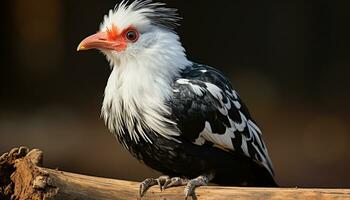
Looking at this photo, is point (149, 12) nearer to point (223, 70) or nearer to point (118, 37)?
point (118, 37)

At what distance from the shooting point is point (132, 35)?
324 cm

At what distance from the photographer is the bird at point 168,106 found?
3102mm

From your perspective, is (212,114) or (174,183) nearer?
(174,183)

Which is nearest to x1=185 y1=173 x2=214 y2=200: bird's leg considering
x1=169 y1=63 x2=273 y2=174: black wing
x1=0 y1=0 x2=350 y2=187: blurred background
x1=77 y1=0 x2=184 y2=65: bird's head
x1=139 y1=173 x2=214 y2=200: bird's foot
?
x1=139 y1=173 x2=214 y2=200: bird's foot

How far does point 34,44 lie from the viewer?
259 inches

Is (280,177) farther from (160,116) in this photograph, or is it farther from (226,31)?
(160,116)

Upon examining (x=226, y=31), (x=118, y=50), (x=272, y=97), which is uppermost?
(x=118, y=50)

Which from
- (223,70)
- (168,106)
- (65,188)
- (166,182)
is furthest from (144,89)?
(223,70)

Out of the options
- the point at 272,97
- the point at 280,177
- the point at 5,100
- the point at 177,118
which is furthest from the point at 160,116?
the point at 5,100

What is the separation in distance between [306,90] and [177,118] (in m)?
3.49

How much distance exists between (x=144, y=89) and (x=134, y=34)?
0.78 ft

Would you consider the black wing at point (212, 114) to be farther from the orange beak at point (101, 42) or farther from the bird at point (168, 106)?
the orange beak at point (101, 42)

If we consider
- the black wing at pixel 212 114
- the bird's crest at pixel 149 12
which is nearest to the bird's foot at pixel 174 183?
the black wing at pixel 212 114

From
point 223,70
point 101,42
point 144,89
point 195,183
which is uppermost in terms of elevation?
point 101,42
